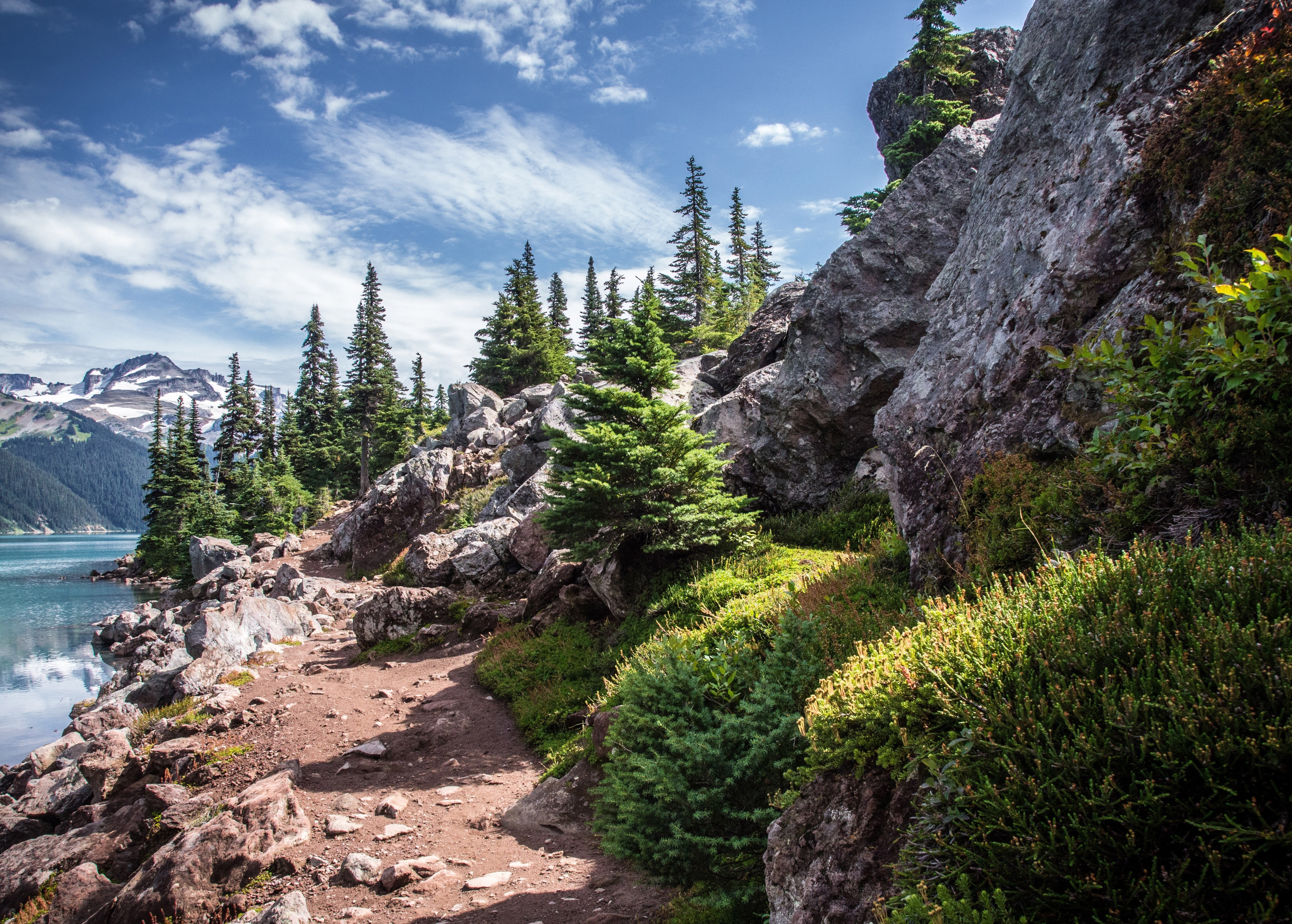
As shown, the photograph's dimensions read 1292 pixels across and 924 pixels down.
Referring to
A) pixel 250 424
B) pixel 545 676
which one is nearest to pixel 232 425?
pixel 250 424

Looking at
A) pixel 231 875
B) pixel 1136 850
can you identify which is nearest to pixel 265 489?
pixel 231 875

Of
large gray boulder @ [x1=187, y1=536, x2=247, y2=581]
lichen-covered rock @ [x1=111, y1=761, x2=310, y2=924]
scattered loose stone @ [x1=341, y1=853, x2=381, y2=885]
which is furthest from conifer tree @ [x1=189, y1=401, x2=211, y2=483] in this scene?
scattered loose stone @ [x1=341, y1=853, x2=381, y2=885]

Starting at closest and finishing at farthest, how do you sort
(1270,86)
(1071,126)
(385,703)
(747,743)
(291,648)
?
(1270,86) < (747,743) < (1071,126) < (385,703) < (291,648)

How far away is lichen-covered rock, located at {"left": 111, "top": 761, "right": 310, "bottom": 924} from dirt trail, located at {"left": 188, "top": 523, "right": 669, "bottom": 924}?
300 mm

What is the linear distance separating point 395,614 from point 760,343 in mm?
14920

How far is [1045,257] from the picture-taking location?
7191 millimetres

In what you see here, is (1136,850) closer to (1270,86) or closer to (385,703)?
(1270,86)

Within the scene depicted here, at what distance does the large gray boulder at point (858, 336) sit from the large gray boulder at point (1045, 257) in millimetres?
5938

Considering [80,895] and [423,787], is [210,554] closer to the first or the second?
[80,895]

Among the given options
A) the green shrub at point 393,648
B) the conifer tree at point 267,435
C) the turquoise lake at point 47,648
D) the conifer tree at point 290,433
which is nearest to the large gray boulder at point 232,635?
the green shrub at point 393,648

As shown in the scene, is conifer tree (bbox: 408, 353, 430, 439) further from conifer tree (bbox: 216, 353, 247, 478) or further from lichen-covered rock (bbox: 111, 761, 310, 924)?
lichen-covered rock (bbox: 111, 761, 310, 924)

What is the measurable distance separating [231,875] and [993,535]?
9206 mm

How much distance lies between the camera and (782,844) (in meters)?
3.88

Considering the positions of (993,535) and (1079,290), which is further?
(1079,290)
